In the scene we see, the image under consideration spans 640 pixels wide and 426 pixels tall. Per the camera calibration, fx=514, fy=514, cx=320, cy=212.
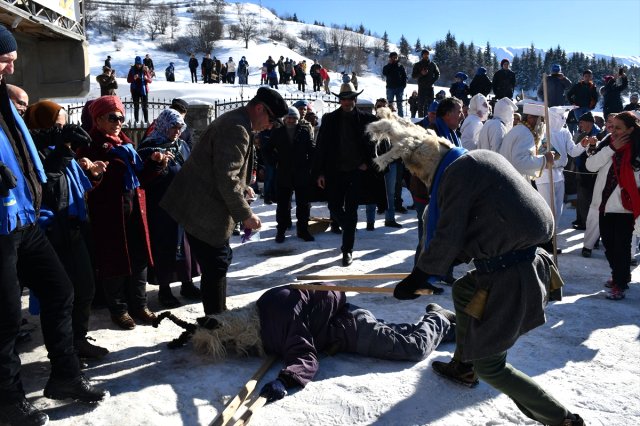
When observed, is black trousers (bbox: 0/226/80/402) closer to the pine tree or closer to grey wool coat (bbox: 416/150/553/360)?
grey wool coat (bbox: 416/150/553/360)

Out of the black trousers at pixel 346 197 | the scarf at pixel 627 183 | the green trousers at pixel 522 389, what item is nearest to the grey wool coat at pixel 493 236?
the green trousers at pixel 522 389

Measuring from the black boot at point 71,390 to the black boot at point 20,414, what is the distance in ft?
0.58

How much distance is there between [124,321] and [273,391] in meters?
1.64

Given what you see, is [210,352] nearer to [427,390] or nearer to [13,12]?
[427,390]

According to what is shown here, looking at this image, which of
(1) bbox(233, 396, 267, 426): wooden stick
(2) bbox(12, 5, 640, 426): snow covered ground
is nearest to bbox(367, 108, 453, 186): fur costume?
(2) bbox(12, 5, 640, 426): snow covered ground

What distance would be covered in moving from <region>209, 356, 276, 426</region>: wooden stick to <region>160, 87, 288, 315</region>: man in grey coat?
2.34ft

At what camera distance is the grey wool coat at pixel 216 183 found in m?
3.51

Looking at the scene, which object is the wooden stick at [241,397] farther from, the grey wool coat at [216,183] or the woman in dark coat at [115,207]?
the woman in dark coat at [115,207]

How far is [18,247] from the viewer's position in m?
2.59

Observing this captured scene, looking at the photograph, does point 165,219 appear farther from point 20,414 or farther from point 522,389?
point 522,389

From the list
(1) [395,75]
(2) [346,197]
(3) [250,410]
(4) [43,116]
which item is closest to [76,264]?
(4) [43,116]

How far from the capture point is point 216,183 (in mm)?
3598

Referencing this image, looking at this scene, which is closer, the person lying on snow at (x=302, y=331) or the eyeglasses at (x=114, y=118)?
the person lying on snow at (x=302, y=331)

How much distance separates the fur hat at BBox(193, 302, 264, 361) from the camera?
3.51 meters
